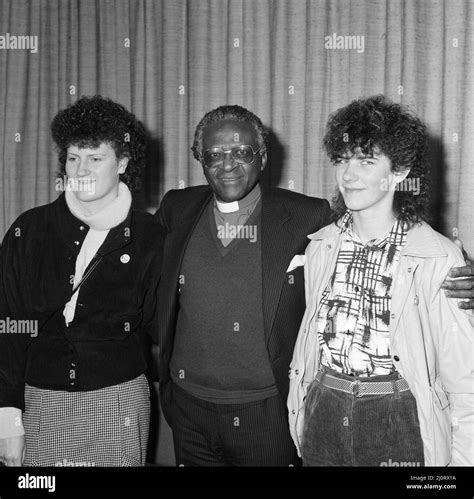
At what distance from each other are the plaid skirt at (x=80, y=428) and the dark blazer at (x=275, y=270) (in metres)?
0.20

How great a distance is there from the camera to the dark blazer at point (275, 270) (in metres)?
1.78

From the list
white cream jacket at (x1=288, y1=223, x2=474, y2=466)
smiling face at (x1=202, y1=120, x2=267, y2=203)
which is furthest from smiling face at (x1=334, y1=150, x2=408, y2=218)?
smiling face at (x1=202, y1=120, x2=267, y2=203)

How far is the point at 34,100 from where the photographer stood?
3.44 meters

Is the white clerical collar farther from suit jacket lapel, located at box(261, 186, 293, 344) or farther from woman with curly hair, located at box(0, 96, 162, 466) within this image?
woman with curly hair, located at box(0, 96, 162, 466)

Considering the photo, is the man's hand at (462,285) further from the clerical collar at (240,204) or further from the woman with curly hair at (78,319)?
the woman with curly hair at (78,319)

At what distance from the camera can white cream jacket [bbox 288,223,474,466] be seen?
1479 millimetres

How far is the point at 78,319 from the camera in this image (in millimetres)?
1742

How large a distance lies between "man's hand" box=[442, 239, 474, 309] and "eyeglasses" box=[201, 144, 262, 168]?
68 centimetres

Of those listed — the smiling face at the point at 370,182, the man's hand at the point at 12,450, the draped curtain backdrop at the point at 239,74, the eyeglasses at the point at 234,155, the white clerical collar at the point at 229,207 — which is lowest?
the man's hand at the point at 12,450

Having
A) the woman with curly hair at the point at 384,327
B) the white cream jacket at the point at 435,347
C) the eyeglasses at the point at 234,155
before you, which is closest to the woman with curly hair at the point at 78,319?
the eyeglasses at the point at 234,155

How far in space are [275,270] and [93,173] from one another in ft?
1.95

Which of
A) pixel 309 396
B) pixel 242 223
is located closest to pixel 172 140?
pixel 242 223

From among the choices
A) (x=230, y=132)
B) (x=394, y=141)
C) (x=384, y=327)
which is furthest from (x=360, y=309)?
(x=230, y=132)
